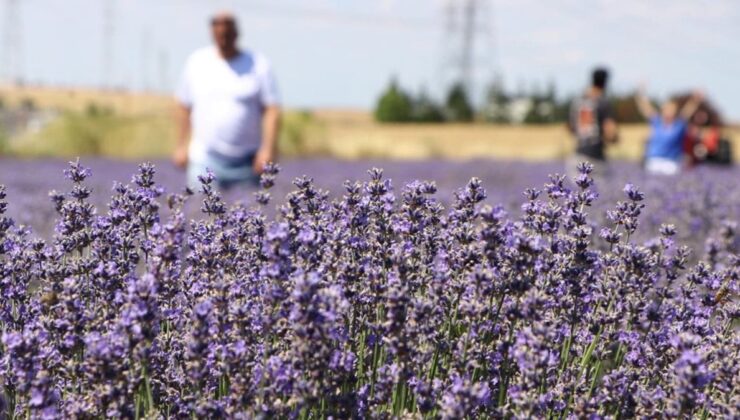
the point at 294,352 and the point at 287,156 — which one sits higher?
the point at 294,352

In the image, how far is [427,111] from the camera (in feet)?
185

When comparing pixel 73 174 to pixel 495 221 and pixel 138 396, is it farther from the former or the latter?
pixel 495 221

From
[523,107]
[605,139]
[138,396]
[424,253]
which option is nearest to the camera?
[138,396]

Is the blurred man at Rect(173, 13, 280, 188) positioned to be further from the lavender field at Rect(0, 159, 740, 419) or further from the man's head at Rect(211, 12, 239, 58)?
the lavender field at Rect(0, 159, 740, 419)

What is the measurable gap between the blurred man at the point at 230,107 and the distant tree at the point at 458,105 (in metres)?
49.0

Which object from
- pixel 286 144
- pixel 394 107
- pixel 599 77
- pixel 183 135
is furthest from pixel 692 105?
pixel 394 107

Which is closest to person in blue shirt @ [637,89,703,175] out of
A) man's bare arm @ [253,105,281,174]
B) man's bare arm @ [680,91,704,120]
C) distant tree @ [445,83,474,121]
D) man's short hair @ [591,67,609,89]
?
man's bare arm @ [680,91,704,120]

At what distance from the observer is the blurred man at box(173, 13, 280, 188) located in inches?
230

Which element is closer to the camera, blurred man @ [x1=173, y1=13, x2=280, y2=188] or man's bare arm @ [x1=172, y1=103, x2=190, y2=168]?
blurred man @ [x1=173, y1=13, x2=280, y2=188]

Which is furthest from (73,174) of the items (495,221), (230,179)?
(230,179)

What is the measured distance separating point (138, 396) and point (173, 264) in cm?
43

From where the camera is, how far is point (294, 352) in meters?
1.86

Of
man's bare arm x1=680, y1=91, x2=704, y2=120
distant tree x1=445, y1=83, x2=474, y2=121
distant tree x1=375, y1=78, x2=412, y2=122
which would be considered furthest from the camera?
distant tree x1=375, y1=78, x2=412, y2=122

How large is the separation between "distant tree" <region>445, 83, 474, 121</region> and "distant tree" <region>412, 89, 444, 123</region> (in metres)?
0.65
